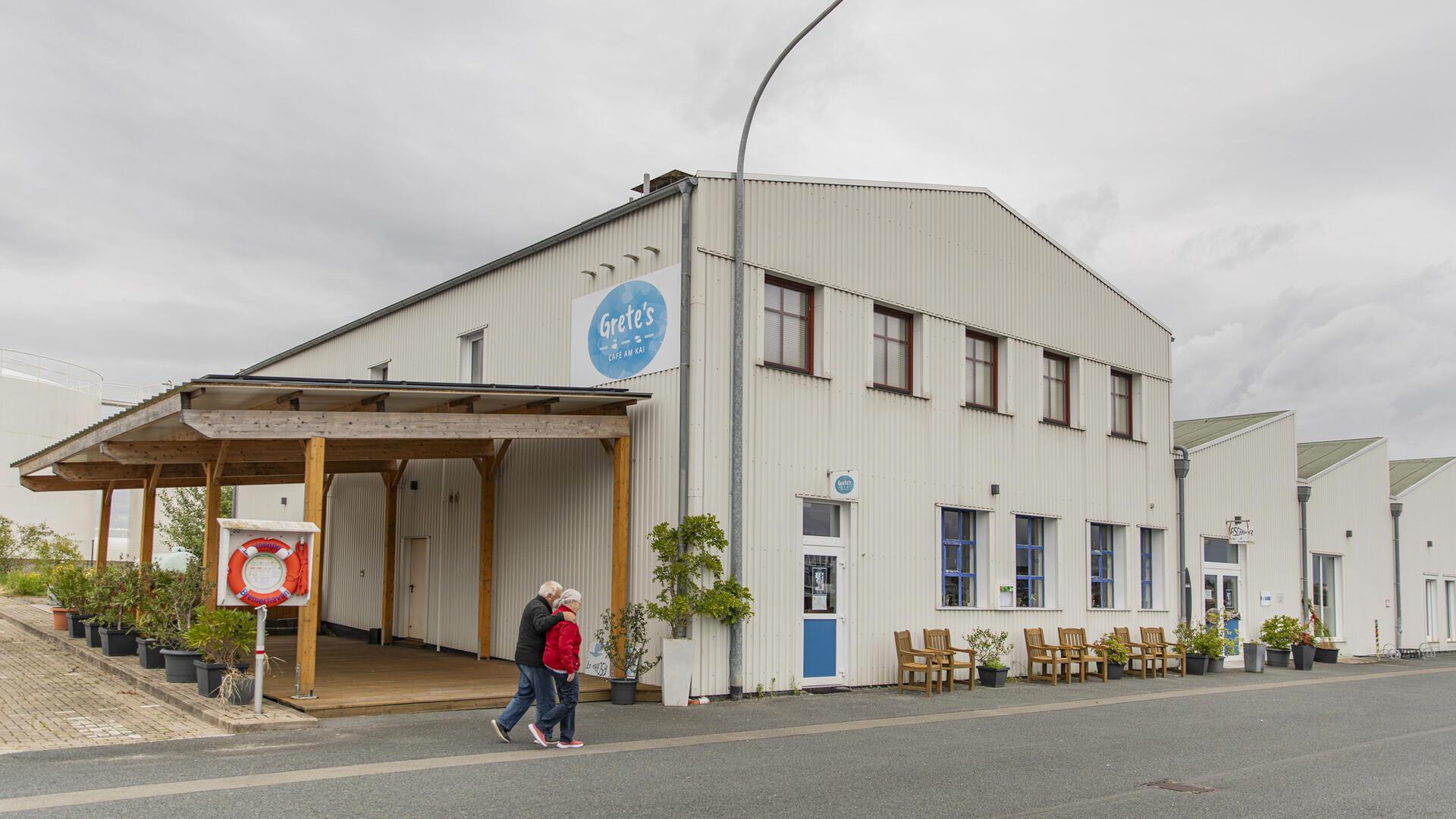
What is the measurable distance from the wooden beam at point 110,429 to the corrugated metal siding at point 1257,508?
17706 millimetres

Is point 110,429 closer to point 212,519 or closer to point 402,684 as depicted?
point 212,519

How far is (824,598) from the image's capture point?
48.8 ft

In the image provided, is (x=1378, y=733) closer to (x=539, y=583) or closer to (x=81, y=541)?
(x=539, y=583)

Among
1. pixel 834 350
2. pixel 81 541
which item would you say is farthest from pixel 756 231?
pixel 81 541

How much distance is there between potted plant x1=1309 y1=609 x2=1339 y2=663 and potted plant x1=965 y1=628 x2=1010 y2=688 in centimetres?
1073

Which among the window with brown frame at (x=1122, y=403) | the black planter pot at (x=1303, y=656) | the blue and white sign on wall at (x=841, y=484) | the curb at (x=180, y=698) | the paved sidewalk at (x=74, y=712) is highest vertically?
the window with brown frame at (x=1122, y=403)

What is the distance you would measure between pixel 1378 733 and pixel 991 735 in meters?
4.68

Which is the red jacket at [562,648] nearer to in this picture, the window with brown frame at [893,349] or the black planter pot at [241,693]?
the black planter pot at [241,693]

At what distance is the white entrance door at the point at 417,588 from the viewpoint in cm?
1880

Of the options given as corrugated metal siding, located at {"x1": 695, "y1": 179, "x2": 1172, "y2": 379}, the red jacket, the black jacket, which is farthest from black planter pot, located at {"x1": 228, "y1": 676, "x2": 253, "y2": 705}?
corrugated metal siding, located at {"x1": 695, "y1": 179, "x2": 1172, "y2": 379}

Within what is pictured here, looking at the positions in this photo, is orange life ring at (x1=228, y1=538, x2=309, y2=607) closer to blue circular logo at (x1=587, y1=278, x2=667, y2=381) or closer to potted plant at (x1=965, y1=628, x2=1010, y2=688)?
blue circular logo at (x1=587, y1=278, x2=667, y2=381)

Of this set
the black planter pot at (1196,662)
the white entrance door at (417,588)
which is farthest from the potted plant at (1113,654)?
the white entrance door at (417,588)

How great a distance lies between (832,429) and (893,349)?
2116mm

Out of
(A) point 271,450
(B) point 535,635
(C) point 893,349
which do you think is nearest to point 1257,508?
(C) point 893,349
